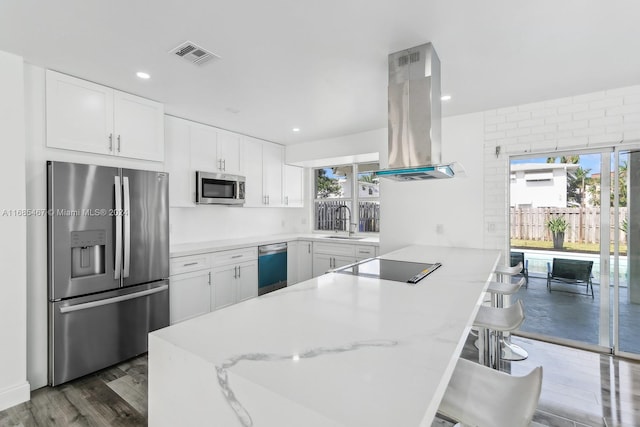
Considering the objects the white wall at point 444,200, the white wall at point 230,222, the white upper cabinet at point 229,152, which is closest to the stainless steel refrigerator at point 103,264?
the white wall at point 230,222

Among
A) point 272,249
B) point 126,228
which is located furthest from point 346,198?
point 126,228

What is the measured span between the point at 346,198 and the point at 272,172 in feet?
4.29

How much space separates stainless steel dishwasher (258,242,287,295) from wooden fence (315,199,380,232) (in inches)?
43.0

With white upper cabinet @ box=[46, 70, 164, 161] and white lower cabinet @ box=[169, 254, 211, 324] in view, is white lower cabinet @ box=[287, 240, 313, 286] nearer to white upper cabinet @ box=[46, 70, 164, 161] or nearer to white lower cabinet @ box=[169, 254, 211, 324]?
white lower cabinet @ box=[169, 254, 211, 324]

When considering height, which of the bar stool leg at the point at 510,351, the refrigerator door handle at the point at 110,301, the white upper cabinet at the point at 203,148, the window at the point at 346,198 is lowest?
the bar stool leg at the point at 510,351

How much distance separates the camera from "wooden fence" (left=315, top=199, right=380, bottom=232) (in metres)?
4.85

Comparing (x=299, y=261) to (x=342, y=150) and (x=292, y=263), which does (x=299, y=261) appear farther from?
(x=342, y=150)

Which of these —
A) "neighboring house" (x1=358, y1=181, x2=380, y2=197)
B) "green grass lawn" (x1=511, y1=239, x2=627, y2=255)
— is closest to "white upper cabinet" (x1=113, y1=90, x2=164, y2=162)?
"neighboring house" (x1=358, y1=181, x2=380, y2=197)

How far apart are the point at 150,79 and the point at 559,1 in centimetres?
280

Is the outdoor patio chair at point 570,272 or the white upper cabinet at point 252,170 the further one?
the white upper cabinet at point 252,170

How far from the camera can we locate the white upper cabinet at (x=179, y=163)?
11.0 ft

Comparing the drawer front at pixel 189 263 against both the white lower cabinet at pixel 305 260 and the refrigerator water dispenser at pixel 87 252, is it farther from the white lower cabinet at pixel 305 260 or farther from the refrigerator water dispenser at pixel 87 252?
the white lower cabinet at pixel 305 260

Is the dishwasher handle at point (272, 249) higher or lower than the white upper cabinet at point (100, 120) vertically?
lower

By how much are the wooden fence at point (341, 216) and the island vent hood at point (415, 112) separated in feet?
8.64
